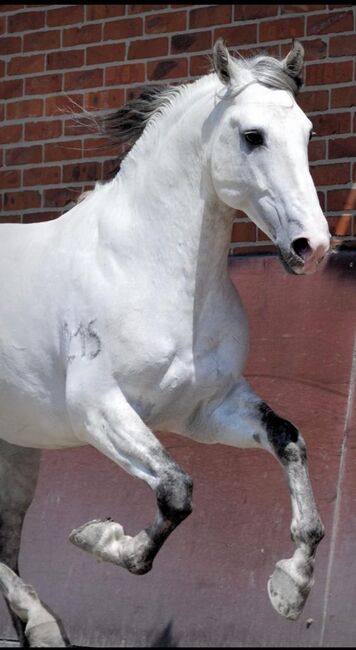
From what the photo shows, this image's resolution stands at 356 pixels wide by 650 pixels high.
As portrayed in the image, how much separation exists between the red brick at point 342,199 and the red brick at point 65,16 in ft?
6.09

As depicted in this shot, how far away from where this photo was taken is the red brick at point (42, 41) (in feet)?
27.8

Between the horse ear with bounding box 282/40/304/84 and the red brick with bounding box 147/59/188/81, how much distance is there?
2098 mm

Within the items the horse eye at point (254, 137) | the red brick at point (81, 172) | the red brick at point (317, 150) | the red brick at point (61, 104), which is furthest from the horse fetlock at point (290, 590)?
the red brick at point (61, 104)

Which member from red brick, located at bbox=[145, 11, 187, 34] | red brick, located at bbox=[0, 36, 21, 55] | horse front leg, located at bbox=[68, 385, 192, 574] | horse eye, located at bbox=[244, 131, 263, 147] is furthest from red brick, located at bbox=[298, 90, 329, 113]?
horse front leg, located at bbox=[68, 385, 192, 574]

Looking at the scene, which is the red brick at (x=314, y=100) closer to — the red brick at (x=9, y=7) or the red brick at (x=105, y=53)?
the red brick at (x=105, y=53)

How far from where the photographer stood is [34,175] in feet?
27.7

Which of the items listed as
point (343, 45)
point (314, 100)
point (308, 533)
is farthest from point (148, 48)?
point (308, 533)

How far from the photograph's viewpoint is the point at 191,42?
314 inches

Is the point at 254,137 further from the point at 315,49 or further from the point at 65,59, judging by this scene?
the point at 65,59

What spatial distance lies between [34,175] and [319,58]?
1790 mm

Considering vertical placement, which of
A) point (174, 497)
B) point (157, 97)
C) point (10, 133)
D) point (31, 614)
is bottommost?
point (31, 614)

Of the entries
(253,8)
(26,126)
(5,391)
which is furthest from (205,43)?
(5,391)

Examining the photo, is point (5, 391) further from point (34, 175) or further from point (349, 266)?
point (34, 175)

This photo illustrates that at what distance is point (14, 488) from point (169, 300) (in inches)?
60.7
